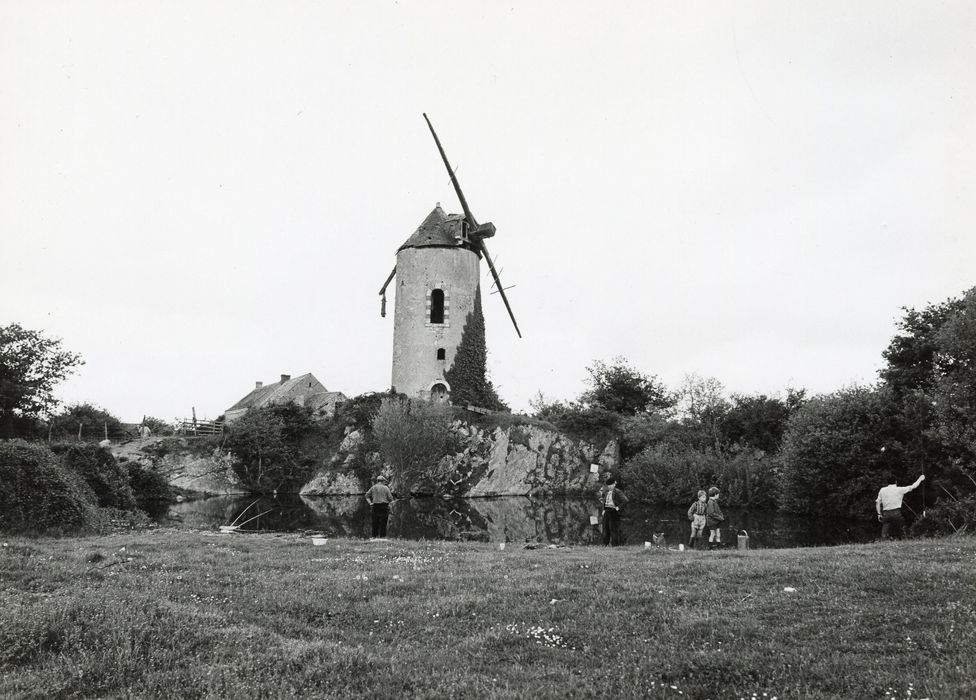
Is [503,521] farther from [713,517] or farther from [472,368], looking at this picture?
[472,368]

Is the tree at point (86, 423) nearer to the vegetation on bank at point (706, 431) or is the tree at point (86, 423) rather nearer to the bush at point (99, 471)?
the vegetation on bank at point (706, 431)

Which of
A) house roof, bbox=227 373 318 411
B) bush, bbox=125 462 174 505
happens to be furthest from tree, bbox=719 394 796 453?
house roof, bbox=227 373 318 411

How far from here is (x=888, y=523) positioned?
59.1ft

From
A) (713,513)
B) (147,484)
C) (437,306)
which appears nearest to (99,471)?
(147,484)

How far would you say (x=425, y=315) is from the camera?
44.7 metres

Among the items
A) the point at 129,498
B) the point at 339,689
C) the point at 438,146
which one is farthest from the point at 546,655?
the point at 438,146

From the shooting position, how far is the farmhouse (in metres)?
68.8

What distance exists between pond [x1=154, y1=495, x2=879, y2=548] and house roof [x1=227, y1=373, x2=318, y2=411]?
106 ft

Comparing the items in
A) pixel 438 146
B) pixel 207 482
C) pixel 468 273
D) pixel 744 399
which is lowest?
pixel 207 482

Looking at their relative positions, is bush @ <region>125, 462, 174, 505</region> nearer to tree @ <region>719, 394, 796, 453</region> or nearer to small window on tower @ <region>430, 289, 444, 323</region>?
small window on tower @ <region>430, 289, 444, 323</region>

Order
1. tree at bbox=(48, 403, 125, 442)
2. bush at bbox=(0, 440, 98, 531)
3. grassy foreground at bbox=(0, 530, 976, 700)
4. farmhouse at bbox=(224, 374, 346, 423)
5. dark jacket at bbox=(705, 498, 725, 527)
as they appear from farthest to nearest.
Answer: farmhouse at bbox=(224, 374, 346, 423) < tree at bbox=(48, 403, 125, 442) < dark jacket at bbox=(705, 498, 725, 527) < bush at bbox=(0, 440, 98, 531) < grassy foreground at bbox=(0, 530, 976, 700)

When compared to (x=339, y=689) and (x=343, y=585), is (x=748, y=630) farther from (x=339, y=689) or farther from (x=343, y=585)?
(x=343, y=585)

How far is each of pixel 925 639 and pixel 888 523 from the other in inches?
488

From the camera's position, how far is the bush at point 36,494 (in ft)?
57.3
